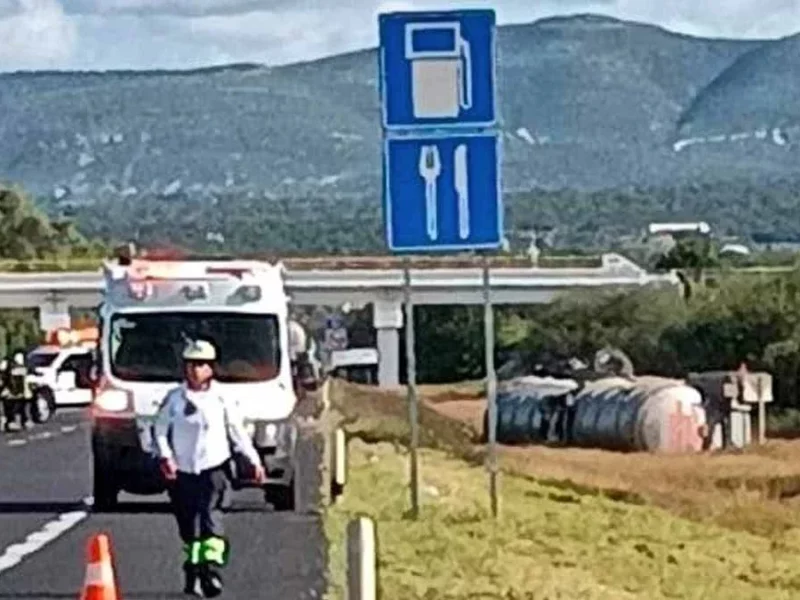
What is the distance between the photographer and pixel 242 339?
81.7ft

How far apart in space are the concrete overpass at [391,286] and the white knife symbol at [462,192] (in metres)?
84.5

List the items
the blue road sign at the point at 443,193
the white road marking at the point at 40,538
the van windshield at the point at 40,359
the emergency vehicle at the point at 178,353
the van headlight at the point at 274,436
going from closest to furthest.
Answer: the blue road sign at the point at 443,193, the white road marking at the point at 40,538, the van headlight at the point at 274,436, the emergency vehicle at the point at 178,353, the van windshield at the point at 40,359

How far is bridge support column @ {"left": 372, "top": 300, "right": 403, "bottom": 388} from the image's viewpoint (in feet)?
307

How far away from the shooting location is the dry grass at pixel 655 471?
27547 mm

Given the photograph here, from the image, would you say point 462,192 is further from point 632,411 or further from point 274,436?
point 632,411

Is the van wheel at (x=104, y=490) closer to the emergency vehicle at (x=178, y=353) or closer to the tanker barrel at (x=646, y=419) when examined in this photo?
the emergency vehicle at (x=178, y=353)

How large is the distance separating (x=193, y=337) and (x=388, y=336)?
266ft

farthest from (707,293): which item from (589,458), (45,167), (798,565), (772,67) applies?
(798,565)

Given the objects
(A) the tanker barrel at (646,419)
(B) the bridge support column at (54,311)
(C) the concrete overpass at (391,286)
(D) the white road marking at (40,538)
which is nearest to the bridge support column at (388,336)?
(C) the concrete overpass at (391,286)

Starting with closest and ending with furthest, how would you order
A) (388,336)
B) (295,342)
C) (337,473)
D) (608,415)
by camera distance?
(337,473)
(295,342)
(608,415)
(388,336)

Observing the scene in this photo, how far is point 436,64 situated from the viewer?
1884 centimetres

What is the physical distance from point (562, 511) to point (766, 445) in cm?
3338

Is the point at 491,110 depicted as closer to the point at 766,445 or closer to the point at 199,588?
the point at 199,588

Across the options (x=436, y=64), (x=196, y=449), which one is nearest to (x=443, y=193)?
(x=436, y=64)
